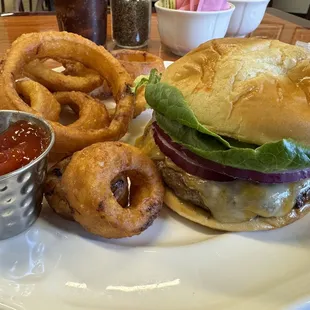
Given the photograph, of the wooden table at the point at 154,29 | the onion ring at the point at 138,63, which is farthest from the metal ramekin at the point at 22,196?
the wooden table at the point at 154,29

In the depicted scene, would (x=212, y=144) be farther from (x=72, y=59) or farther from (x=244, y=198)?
(x=72, y=59)

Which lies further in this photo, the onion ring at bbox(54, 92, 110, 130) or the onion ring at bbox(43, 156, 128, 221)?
the onion ring at bbox(54, 92, 110, 130)

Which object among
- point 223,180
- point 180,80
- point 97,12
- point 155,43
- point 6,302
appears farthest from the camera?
point 155,43

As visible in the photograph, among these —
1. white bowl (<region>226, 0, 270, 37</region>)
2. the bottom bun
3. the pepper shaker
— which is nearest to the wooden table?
the pepper shaker

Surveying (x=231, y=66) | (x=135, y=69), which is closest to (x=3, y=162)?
(x=231, y=66)

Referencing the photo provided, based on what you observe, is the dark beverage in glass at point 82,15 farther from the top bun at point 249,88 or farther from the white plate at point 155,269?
the white plate at point 155,269

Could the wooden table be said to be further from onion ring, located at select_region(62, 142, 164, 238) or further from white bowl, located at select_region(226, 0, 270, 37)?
onion ring, located at select_region(62, 142, 164, 238)

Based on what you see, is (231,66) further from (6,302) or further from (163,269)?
(6,302)
